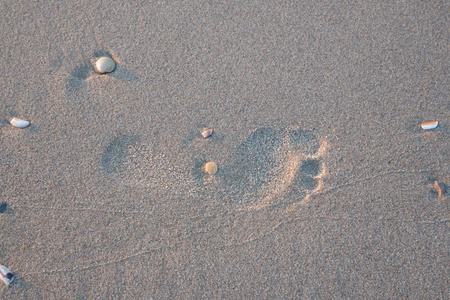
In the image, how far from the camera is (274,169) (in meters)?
1.71

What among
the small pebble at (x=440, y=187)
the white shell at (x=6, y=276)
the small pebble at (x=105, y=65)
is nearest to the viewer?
the white shell at (x=6, y=276)

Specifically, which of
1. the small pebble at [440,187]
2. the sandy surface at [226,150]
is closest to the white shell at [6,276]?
the sandy surface at [226,150]

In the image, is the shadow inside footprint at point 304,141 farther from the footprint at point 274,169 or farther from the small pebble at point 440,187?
the small pebble at point 440,187

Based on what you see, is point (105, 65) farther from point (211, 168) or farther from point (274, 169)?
point (274, 169)

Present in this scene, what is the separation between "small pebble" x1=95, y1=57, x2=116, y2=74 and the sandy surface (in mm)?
48

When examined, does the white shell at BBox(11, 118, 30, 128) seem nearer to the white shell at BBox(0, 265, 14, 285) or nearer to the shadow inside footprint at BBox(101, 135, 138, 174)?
the shadow inside footprint at BBox(101, 135, 138, 174)

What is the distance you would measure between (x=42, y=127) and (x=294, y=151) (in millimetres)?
1339

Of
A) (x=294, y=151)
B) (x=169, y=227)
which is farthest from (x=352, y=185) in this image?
(x=169, y=227)

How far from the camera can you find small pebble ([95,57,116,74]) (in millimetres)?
1779

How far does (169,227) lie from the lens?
1641 millimetres

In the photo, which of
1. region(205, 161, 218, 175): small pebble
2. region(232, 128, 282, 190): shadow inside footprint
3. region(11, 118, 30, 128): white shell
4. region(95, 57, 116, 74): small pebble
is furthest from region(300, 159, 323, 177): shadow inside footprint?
region(11, 118, 30, 128): white shell

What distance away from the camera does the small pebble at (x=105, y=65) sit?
178 cm

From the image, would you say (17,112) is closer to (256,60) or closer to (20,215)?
(20,215)

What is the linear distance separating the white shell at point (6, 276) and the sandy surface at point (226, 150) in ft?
0.09
